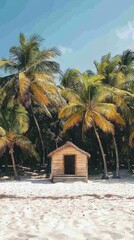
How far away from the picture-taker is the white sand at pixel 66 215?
318 inches

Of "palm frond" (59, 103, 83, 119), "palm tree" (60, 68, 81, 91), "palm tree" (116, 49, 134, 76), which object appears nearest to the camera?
"palm frond" (59, 103, 83, 119)

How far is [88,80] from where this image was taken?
80.1ft

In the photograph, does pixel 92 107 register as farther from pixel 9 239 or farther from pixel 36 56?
pixel 9 239

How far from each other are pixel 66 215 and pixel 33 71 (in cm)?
1743

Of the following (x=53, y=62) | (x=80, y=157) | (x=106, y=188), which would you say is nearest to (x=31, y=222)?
(x=106, y=188)

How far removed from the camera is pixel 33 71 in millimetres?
26641

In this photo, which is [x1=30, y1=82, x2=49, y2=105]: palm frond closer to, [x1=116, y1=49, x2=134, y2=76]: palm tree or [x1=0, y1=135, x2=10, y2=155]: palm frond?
[x1=0, y1=135, x2=10, y2=155]: palm frond

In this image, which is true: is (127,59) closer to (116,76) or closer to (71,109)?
(116,76)

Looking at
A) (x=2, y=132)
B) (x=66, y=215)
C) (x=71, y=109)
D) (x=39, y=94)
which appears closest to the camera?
(x=66, y=215)

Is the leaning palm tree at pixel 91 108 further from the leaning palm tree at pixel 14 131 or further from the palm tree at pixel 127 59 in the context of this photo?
the palm tree at pixel 127 59

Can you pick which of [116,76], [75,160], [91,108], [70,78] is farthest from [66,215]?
[70,78]

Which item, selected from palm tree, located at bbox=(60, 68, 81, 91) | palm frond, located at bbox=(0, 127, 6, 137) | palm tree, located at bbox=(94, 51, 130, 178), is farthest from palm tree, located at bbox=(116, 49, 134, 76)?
palm frond, located at bbox=(0, 127, 6, 137)

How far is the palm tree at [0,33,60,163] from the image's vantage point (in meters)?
25.5

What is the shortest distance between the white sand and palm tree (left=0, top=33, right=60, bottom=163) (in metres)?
8.99
